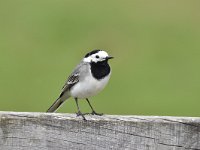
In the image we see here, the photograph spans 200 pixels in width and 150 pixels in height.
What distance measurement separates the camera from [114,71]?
15.5 m

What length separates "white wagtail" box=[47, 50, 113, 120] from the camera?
6.83 metres

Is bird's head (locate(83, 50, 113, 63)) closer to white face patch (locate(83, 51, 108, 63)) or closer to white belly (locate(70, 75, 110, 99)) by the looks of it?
white face patch (locate(83, 51, 108, 63))

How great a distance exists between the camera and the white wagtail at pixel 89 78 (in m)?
6.83

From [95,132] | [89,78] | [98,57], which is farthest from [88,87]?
[95,132]

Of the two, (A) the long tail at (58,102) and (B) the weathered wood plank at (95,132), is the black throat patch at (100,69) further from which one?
(B) the weathered wood plank at (95,132)

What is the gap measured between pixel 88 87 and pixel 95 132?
2.50 m

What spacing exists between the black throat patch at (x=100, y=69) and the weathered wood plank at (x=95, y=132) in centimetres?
246

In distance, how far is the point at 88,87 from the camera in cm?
687

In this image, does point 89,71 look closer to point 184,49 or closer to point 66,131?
point 66,131

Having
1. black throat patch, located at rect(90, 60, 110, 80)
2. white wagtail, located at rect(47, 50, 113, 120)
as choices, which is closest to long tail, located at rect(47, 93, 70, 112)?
white wagtail, located at rect(47, 50, 113, 120)

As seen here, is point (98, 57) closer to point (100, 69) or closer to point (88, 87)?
point (100, 69)

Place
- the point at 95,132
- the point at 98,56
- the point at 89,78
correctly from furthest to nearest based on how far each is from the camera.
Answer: the point at 89,78 < the point at 98,56 < the point at 95,132

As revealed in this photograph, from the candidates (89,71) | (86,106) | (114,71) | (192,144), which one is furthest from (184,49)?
(192,144)

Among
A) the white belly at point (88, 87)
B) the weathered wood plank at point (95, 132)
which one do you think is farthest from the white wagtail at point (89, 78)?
the weathered wood plank at point (95, 132)
